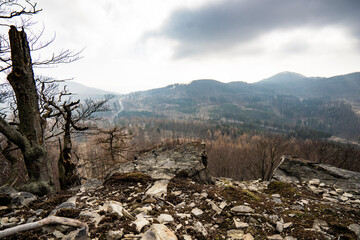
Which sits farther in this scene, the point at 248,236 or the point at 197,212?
the point at 197,212

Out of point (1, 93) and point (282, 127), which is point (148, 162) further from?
point (282, 127)

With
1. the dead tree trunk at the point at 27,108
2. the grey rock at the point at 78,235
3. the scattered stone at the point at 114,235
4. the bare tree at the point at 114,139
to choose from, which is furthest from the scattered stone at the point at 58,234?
the bare tree at the point at 114,139

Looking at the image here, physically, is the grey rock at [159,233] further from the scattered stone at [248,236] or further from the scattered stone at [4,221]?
the scattered stone at [4,221]

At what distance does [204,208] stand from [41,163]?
595 cm

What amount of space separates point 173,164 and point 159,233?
15.1 feet

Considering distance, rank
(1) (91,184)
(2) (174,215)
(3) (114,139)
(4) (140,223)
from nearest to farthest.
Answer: (4) (140,223), (2) (174,215), (1) (91,184), (3) (114,139)

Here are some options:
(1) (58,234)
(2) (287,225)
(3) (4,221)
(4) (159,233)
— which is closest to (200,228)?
(4) (159,233)

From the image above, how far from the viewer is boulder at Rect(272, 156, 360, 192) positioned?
300 inches

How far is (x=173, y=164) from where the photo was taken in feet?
23.3

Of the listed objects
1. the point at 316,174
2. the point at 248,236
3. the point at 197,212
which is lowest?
the point at 316,174

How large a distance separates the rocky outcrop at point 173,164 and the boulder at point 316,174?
5603 millimetres

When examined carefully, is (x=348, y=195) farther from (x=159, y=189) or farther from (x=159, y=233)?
(x=159, y=233)

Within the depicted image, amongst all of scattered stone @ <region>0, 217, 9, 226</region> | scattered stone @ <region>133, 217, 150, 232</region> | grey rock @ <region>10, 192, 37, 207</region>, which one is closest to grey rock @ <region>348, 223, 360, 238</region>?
scattered stone @ <region>133, 217, 150, 232</region>

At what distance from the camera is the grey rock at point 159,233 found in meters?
2.40
